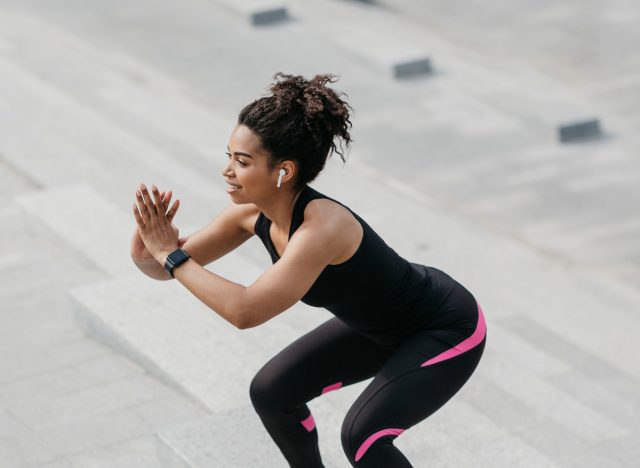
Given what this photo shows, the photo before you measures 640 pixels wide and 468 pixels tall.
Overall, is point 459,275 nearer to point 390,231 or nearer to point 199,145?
point 390,231

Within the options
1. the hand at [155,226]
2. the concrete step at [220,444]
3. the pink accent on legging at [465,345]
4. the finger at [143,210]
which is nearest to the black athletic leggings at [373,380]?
the pink accent on legging at [465,345]

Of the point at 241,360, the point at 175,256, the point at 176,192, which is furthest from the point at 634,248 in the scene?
the point at 175,256

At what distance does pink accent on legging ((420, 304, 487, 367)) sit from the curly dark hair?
83cm

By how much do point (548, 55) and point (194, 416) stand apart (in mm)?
10342

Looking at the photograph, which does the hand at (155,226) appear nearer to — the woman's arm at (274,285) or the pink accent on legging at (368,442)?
the woman's arm at (274,285)

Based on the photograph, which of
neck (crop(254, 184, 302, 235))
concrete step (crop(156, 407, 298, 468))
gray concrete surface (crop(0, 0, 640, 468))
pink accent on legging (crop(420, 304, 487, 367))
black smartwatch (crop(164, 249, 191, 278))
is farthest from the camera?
gray concrete surface (crop(0, 0, 640, 468))

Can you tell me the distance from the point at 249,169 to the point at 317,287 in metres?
0.48

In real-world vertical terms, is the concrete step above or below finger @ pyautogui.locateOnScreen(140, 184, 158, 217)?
below

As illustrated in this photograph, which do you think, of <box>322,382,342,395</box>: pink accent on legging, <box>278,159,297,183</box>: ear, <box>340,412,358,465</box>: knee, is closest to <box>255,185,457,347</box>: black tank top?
<box>278,159,297,183</box>: ear

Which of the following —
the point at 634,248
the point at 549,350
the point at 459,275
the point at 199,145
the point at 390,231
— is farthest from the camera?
the point at 199,145

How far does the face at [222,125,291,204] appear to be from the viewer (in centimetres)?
390

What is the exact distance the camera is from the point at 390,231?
9594mm

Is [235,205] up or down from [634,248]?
up

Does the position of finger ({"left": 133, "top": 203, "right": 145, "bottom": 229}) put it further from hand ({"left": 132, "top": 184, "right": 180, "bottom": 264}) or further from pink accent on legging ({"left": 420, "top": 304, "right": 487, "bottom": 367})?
pink accent on legging ({"left": 420, "top": 304, "right": 487, "bottom": 367})
